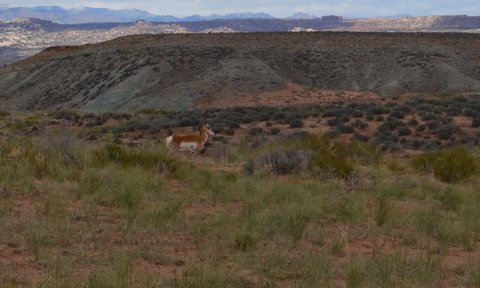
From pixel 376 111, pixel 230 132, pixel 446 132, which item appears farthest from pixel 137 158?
pixel 376 111

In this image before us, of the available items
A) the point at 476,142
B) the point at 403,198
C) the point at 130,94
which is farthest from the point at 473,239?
the point at 130,94

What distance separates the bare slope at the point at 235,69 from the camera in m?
54.2

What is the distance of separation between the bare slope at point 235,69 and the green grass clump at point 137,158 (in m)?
36.4

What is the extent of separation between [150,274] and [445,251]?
11.7 feet

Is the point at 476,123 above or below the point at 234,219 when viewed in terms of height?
below

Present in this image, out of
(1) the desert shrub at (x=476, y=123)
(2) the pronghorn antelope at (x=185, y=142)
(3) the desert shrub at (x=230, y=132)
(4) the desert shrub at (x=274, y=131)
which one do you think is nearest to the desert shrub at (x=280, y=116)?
(4) the desert shrub at (x=274, y=131)

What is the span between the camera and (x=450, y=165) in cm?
1347

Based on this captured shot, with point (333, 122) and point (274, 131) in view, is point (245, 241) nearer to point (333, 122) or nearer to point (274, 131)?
point (274, 131)

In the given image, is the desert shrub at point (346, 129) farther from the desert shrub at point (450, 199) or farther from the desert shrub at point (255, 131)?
the desert shrub at point (450, 199)

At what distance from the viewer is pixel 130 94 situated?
54.8m

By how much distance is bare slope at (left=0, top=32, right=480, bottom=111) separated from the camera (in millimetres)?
54219

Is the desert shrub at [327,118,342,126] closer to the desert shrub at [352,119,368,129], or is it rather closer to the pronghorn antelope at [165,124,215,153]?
the desert shrub at [352,119,368,129]

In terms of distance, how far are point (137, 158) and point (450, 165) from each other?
6749 millimetres

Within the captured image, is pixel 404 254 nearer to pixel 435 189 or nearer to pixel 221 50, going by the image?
pixel 435 189
